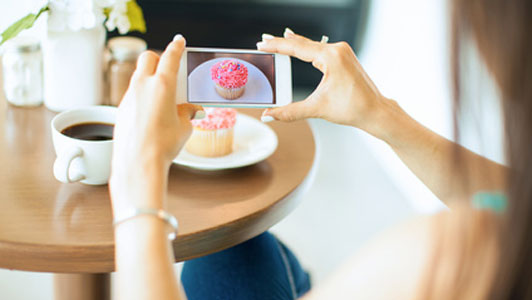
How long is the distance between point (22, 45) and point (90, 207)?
46 centimetres

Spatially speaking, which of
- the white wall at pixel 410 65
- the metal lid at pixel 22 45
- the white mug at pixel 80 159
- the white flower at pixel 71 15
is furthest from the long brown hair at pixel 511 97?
the white wall at pixel 410 65

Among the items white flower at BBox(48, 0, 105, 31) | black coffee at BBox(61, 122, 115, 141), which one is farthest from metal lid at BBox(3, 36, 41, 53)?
black coffee at BBox(61, 122, 115, 141)

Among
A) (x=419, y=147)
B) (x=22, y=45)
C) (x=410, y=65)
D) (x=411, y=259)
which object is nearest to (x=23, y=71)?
(x=22, y=45)

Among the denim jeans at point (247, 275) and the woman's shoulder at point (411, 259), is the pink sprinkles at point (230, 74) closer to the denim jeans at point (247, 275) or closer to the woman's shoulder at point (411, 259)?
the denim jeans at point (247, 275)

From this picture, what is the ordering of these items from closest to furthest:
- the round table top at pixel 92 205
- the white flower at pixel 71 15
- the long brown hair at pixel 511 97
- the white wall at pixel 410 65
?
the long brown hair at pixel 511 97 → the round table top at pixel 92 205 → the white flower at pixel 71 15 → the white wall at pixel 410 65

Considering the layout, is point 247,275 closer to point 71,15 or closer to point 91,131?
point 91,131

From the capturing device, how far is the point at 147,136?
2.29 feet

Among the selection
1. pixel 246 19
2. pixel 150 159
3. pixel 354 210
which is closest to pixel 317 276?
pixel 354 210

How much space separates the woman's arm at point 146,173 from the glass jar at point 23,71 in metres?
0.49

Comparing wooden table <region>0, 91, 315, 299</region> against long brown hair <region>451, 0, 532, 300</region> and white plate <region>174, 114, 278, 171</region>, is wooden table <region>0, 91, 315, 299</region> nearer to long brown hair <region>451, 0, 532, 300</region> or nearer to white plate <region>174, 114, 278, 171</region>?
white plate <region>174, 114, 278, 171</region>

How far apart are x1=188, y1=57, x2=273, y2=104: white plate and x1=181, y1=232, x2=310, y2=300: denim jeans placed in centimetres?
28

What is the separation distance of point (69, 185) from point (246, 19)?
6.77 feet

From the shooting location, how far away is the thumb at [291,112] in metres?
0.96

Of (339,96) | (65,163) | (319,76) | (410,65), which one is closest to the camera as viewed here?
(65,163)
